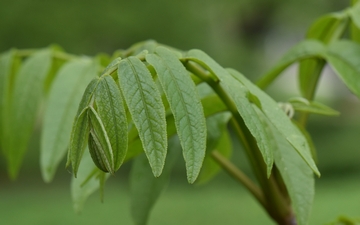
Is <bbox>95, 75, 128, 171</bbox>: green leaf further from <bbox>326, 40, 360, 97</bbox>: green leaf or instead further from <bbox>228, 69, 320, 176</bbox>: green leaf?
<bbox>326, 40, 360, 97</bbox>: green leaf

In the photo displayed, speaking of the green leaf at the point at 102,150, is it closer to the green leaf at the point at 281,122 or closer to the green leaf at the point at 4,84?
the green leaf at the point at 281,122

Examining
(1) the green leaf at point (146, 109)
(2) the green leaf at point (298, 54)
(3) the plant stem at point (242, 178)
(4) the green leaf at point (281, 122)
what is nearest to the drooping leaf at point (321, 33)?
(2) the green leaf at point (298, 54)

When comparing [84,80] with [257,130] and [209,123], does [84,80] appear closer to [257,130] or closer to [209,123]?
[209,123]

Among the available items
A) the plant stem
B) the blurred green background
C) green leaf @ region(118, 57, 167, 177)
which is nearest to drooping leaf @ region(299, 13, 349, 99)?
the plant stem

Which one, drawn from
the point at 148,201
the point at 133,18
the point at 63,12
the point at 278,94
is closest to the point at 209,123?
the point at 148,201

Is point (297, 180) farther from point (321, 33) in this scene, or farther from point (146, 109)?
point (321, 33)

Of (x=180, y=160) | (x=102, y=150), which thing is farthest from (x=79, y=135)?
(x=180, y=160)
